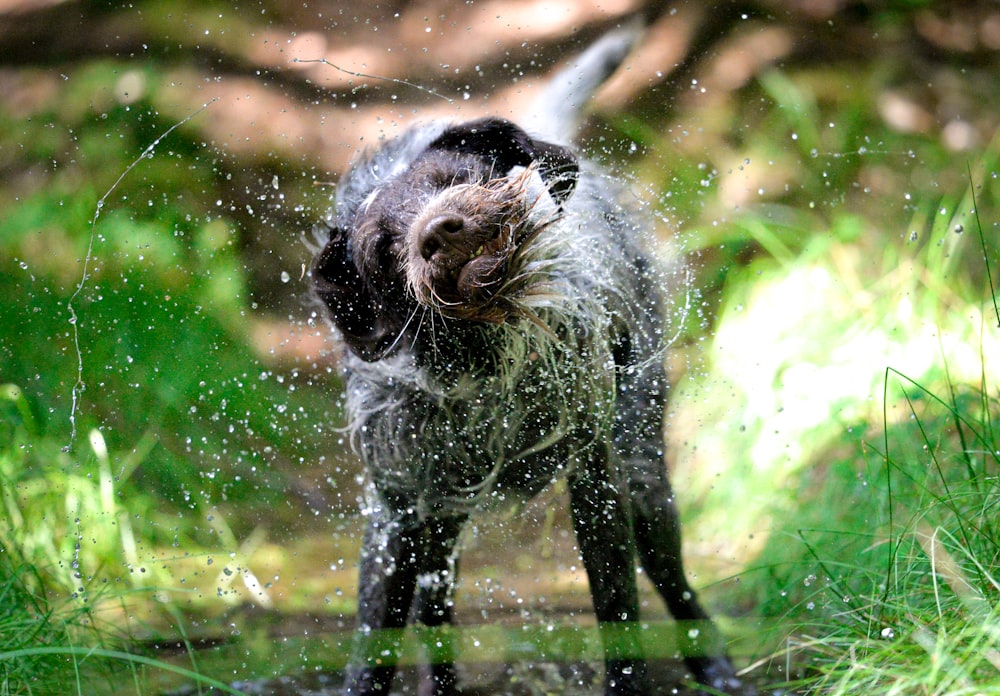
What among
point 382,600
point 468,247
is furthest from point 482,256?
point 382,600

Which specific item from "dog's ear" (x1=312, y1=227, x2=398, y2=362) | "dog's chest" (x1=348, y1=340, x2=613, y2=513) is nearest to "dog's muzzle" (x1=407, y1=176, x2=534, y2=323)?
"dog's ear" (x1=312, y1=227, x2=398, y2=362)

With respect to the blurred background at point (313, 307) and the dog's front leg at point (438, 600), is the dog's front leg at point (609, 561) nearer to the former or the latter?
the blurred background at point (313, 307)

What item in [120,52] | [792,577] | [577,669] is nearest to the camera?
[577,669]

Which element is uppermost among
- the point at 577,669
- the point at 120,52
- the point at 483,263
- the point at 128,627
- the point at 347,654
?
the point at 120,52

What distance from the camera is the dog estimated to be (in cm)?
298

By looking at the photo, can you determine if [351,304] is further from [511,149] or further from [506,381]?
[511,149]

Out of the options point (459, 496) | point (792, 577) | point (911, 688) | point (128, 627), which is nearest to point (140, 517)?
point (128, 627)

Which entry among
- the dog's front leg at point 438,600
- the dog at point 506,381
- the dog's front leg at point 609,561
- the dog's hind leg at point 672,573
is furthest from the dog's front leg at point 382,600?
the dog's hind leg at point 672,573

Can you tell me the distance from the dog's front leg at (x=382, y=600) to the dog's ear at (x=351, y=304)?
2.39ft

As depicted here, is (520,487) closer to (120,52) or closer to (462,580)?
(462,580)

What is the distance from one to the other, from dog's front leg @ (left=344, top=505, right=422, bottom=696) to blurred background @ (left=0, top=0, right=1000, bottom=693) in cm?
19

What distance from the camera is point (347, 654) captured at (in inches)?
133

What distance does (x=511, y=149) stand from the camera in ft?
10.3

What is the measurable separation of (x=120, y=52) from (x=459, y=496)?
2.98 meters
